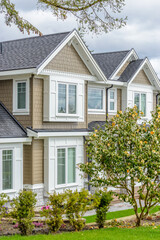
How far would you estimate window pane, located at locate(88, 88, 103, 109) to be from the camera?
23031mm

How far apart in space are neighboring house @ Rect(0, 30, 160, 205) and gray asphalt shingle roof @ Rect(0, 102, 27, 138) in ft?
0.15

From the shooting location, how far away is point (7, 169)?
17.9 m

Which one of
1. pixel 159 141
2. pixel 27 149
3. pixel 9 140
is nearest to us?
pixel 159 141

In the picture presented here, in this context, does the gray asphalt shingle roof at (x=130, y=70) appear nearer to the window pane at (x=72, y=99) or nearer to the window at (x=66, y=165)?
the window pane at (x=72, y=99)

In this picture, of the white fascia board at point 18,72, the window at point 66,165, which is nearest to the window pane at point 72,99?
the window at point 66,165

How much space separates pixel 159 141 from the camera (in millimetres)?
14227

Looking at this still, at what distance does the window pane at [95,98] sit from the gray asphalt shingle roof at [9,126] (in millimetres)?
5105

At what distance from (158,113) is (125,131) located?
1330 mm

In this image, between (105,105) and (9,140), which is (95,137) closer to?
(9,140)

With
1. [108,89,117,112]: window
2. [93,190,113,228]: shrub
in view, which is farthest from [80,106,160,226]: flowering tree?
[108,89,117,112]: window

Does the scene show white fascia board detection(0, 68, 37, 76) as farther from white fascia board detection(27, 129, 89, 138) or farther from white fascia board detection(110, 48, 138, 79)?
white fascia board detection(110, 48, 138, 79)

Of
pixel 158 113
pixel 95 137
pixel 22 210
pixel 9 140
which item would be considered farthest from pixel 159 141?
pixel 9 140

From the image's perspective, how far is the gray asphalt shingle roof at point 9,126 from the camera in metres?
18.0

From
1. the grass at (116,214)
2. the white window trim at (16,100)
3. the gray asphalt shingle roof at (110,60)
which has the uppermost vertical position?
the gray asphalt shingle roof at (110,60)
